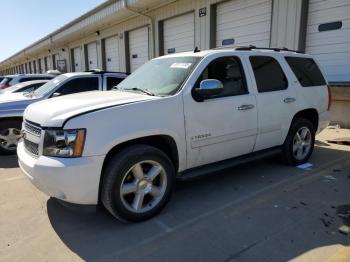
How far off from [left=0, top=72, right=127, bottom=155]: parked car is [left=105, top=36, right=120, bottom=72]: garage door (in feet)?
37.7

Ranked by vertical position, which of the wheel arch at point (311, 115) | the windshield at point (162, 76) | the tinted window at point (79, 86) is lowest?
the wheel arch at point (311, 115)

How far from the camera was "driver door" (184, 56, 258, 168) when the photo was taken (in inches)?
144

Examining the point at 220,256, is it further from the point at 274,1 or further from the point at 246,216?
the point at 274,1

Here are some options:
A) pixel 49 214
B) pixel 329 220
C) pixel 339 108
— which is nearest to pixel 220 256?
pixel 329 220

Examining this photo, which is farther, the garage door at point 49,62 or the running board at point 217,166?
the garage door at point 49,62

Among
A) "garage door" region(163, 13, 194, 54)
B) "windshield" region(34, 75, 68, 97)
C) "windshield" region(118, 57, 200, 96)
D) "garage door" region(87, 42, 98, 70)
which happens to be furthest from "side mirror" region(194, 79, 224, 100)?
"garage door" region(87, 42, 98, 70)

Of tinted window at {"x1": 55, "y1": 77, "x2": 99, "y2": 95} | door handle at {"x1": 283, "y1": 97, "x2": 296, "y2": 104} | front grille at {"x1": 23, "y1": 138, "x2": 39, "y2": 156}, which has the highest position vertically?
tinted window at {"x1": 55, "y1": 77, "x2": 99, "y2": 95}

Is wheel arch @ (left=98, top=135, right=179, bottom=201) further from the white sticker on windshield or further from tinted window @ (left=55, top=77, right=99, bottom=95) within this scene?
tinted window @ (left=55, top=77, right=99, bottom=95)

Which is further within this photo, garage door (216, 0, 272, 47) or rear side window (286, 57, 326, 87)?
garage door (216, 0, 272, 47)

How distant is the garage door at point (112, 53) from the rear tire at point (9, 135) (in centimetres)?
1285

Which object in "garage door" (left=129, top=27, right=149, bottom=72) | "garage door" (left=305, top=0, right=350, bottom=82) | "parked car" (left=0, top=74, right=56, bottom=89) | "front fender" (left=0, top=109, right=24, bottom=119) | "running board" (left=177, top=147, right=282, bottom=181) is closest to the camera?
"running board" (left=177, top=147, right=282, bottom=181)

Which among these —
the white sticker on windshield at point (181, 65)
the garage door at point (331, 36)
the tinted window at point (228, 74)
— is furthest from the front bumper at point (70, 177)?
the garage door at point (331, 36)

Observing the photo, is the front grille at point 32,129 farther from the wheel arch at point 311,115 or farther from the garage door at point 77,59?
the garage door at point 77,59

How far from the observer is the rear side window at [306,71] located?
504 cm
